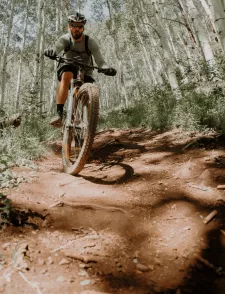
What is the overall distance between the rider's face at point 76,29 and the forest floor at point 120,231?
201cm

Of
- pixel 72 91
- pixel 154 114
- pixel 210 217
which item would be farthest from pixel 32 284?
pixel 154 114

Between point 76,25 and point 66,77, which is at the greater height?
point 76,25

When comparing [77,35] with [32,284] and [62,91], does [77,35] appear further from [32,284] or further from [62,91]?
[32,284]

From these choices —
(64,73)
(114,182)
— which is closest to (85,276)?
(114,182)

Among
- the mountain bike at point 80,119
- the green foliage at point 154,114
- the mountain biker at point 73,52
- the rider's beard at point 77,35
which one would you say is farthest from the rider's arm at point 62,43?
the green foliage at point 154,114

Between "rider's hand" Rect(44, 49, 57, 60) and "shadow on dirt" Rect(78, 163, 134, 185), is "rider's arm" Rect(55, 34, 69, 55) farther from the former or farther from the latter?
"shadow on dirt" Rect(78, 163, 134, 185)

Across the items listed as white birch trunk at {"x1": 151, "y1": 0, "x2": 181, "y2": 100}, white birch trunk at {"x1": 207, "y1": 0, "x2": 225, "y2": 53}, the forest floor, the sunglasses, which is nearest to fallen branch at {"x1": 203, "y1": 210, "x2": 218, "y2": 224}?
the forest floor

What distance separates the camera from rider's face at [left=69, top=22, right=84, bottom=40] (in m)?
3.62

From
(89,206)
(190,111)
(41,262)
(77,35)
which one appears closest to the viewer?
(41,262)

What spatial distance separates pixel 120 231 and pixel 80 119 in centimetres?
184

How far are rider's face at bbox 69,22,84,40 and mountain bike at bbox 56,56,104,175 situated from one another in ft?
1.31

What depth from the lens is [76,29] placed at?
3.68 m

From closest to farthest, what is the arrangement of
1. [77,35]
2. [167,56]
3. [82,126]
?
[82,126] → [77,35] → [167,56]

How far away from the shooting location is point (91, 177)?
328 centimetres
